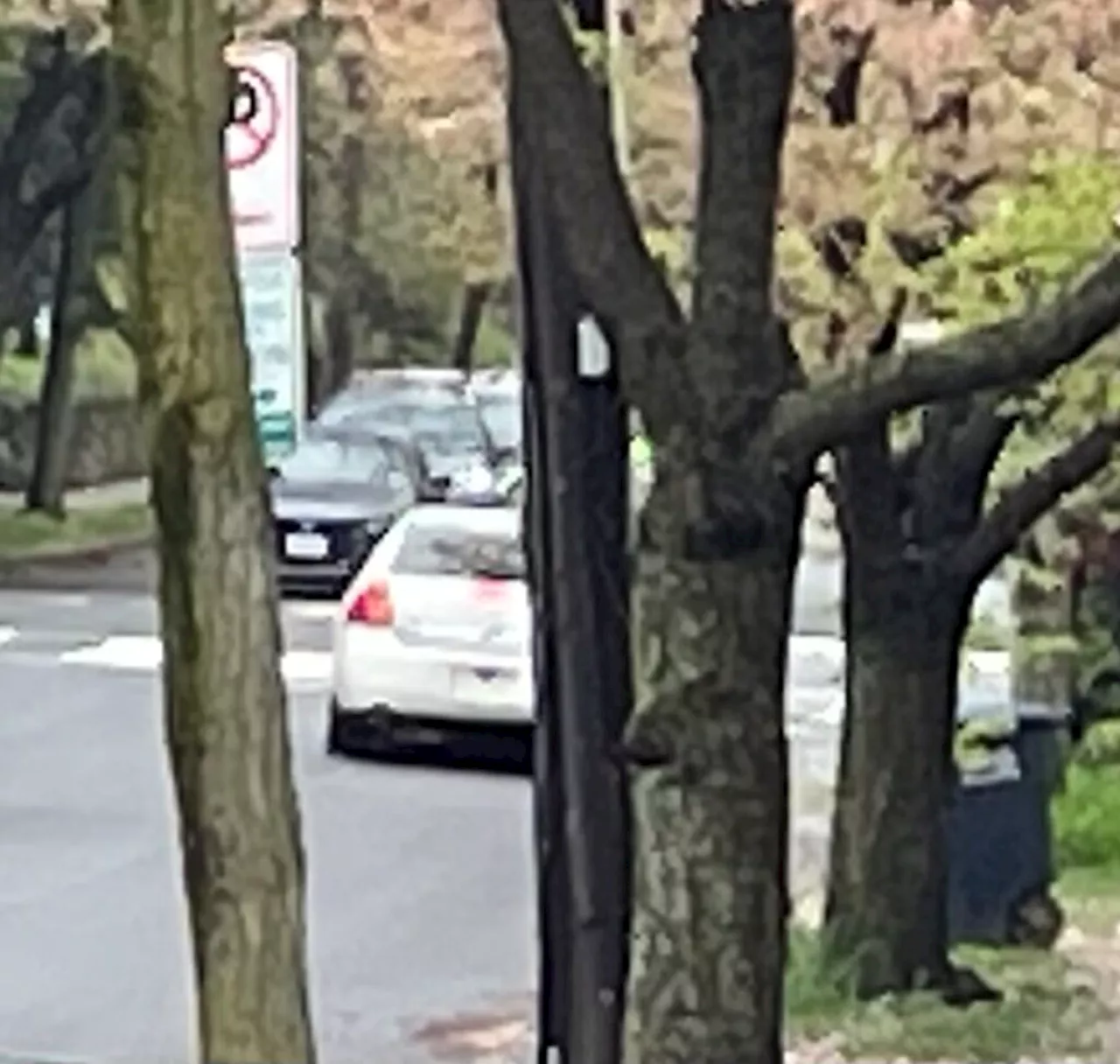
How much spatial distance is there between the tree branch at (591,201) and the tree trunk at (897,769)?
472 cm

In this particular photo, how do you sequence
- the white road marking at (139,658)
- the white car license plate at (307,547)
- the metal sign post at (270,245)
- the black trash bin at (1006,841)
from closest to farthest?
the metal sign post at (270,245), the black trash bin at (1006,841), the white road marking at (139,658), the white car license plate at (307,547)

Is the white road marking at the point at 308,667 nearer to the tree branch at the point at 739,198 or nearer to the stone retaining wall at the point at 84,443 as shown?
the stone retaining wall at the point at 84,443

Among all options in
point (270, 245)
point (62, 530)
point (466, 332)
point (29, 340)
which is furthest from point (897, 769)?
point (466, 332)

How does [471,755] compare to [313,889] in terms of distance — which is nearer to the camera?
[313,889]

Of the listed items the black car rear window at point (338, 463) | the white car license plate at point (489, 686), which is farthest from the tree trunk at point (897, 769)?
the black car rear window at point (338, 463)

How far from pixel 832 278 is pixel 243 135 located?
3432 millimetres

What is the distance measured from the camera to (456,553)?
19.5 m

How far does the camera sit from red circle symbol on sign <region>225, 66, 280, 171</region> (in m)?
8.34

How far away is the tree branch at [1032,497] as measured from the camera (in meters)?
10.1

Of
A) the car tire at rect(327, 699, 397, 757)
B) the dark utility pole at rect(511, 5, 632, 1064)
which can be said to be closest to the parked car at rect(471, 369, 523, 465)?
the car tire at rect(327, 699, 397, 757)

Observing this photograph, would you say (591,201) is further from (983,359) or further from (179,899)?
(179,899)

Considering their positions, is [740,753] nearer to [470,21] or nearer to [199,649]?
[199,649]

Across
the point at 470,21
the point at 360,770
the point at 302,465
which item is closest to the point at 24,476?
the point at 302,465

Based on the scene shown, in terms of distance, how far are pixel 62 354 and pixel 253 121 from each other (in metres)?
27.3
